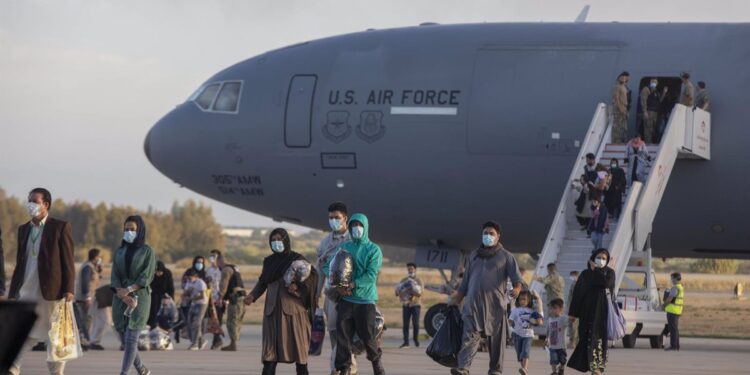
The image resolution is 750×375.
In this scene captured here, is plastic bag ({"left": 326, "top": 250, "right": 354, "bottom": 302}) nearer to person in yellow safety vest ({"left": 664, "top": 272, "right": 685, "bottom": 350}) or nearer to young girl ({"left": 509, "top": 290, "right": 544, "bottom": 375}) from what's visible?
young girl ({"left": 509, "top": 290, "right": 544, "bottom": 375})

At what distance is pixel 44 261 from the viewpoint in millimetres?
12477

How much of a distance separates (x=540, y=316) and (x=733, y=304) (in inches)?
1719

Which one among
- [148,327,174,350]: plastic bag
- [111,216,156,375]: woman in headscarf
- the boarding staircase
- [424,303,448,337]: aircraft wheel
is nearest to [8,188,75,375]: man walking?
[111,216,156,375]: woman in headscarf

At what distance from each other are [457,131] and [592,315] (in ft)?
35.6

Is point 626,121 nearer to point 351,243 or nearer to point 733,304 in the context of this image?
point 351,243

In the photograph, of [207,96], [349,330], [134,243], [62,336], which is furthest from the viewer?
[207,96]

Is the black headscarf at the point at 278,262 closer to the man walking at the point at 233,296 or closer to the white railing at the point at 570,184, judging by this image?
the man walking at the point at 233,296

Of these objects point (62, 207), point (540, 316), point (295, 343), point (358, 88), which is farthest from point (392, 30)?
point (62, 207)

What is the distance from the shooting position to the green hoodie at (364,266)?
44.5 feet

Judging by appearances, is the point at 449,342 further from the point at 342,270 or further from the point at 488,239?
the point at 342,270

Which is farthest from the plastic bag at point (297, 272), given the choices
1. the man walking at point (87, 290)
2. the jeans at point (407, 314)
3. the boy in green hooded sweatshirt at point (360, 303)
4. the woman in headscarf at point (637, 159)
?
the woman in headscarf at point (637, 159)

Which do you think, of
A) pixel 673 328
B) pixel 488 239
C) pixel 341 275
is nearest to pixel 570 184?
pixel 673 328

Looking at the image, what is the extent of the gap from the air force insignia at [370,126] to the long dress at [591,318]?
36.8ft

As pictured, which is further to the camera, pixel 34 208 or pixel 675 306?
pixel 675 306
